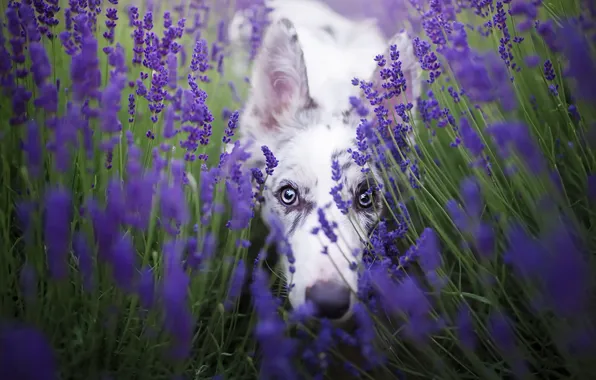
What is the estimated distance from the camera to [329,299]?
158 centimetres

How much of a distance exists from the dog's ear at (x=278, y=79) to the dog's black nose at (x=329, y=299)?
1162 millimetres

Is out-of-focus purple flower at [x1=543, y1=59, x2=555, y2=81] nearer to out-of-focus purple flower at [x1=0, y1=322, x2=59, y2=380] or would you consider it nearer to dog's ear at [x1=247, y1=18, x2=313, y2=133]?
dog's ear at [x1=247, y1=18, x2=313, y2=133]

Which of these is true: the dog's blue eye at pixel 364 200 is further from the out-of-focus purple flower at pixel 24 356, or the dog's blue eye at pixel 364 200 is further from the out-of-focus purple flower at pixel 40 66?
the out-of-focus purple flower at pixel 24 356

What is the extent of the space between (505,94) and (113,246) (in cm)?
78

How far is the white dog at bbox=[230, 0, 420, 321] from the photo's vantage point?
5.74ft

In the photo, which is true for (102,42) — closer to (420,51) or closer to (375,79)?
(375,79)

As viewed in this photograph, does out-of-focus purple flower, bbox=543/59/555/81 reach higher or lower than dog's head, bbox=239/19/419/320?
higher

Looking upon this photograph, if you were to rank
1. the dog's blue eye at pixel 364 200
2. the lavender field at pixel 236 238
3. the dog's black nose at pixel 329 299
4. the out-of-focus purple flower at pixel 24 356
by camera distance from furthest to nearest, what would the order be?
the dog's blue eye at pixel 364 200, the dog's black nose at pixel 329 299, the lavender field at pixel 236 238, the out-of-focus purple flower at pixel 24 356

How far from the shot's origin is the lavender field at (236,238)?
864 mm

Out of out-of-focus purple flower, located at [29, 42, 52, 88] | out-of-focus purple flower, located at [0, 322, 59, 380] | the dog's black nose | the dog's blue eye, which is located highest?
out-of-focus purple flower, located at [29, 42, 52, 88]

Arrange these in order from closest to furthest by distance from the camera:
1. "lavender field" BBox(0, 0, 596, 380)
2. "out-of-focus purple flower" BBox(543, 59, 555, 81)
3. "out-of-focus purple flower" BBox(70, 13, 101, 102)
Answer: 1. "lavender field" BBox(0, 0, 596, 380)
2. "out-of-focus purple flower" BBox(70, 13, 101, 102)
3. "out-of-focus purple flower" BBox(543, 59, 555, 81)

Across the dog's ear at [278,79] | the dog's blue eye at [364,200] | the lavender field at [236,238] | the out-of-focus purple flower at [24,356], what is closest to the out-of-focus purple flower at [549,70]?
the lavender field at [236,238]

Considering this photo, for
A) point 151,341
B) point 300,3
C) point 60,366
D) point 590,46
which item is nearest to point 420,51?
point 590,46

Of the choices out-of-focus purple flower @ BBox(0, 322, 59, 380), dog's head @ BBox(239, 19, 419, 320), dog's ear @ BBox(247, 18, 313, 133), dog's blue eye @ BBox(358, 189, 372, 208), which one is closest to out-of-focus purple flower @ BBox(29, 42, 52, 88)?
out-of-focus purple flower @ BBox(0, 322, 59, 380)
